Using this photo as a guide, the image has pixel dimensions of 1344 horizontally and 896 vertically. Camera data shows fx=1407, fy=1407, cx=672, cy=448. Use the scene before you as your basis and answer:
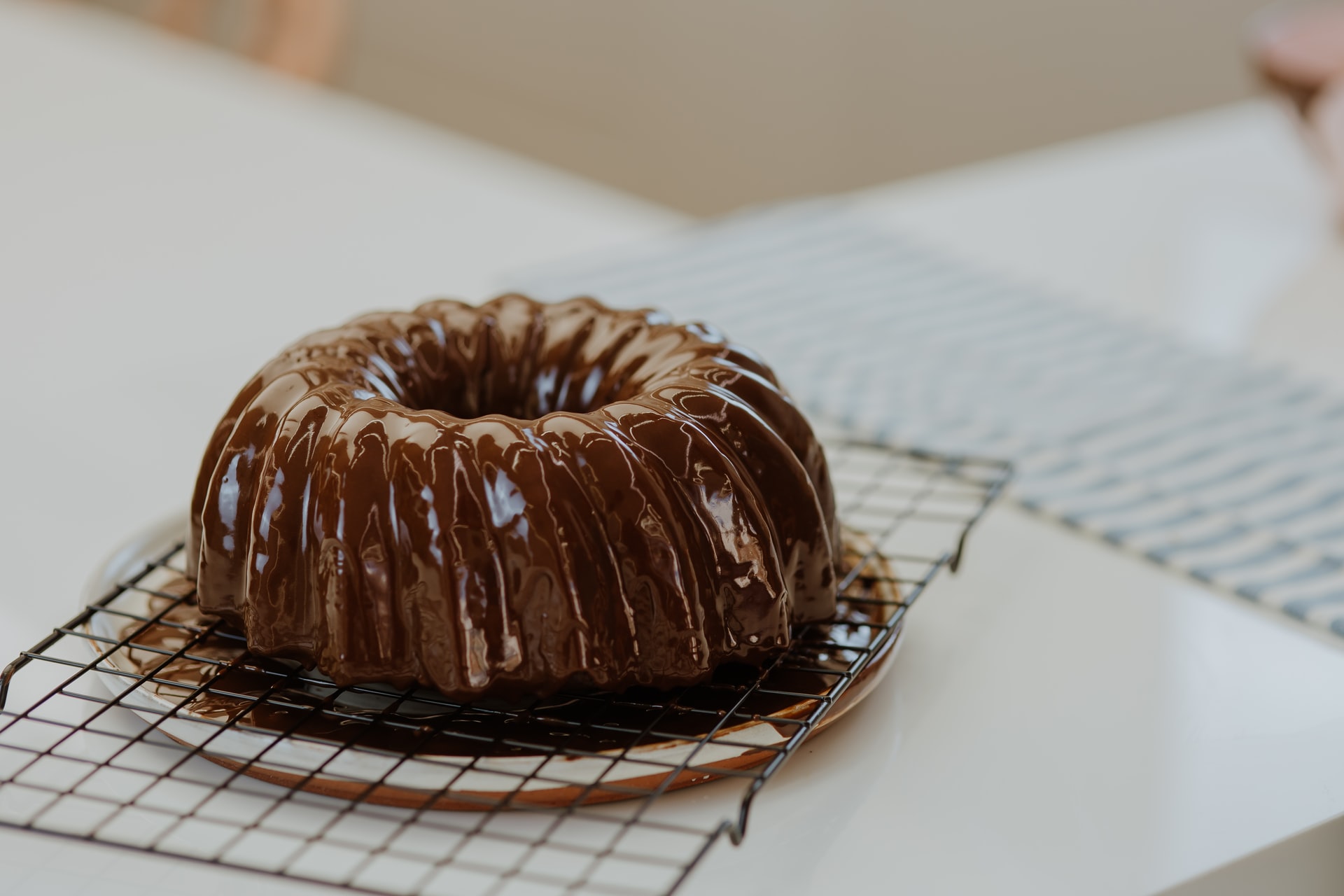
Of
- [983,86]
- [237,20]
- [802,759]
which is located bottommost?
[237,20]

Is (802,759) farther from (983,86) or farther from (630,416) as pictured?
(983,86)

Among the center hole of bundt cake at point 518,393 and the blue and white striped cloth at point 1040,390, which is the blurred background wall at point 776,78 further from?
the center hole of bundt cake at point 518,393

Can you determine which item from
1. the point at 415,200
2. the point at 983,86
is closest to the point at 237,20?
the point at 983,86

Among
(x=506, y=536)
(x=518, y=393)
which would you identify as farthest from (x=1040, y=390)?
(x=506, y=536)

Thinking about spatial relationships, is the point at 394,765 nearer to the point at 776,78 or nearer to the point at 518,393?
the point at 518,393

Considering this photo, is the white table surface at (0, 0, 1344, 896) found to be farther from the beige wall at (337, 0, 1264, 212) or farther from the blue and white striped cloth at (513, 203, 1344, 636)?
the beige wall at (337, 0, 1264, 212)

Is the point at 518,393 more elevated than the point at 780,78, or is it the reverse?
the point at 780,78
